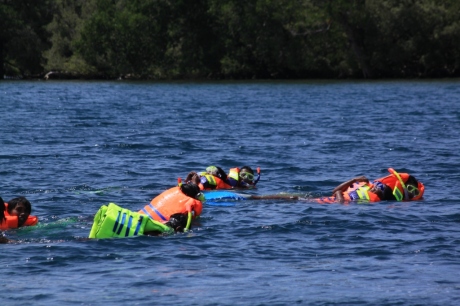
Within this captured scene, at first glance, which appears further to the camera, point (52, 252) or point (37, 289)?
point (52, 252)

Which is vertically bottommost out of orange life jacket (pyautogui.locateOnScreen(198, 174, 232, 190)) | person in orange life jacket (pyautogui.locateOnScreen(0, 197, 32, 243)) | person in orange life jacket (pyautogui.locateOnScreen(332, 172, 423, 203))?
orange life jacket (pyautogui.locateOnScreen(198, 174, 232, 190))

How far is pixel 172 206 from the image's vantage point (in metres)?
14.5

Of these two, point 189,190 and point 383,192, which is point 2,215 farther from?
point 383,192

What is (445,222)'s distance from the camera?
1557cm

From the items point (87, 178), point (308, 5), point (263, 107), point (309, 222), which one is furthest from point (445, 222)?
point (308, 5)

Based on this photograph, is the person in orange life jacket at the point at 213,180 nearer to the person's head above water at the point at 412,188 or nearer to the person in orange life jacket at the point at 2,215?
the person's head above water at the point at 412,188

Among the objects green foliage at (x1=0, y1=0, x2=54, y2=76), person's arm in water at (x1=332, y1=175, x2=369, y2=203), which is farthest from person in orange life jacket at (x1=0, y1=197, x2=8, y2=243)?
green foliage at (x1=0, y1=0, x2=54, y2=76)

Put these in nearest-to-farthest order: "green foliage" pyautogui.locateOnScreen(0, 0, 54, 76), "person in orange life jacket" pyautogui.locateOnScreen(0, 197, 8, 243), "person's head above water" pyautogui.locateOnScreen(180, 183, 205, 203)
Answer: "person in orange life jacket" pyautogui.locateOnScreen(0, 197, 8, 243), "person's head above water" pyautogui.locateOnScreen(180, 183, 205, 203), "green foliage" pyautogui.locateOnScreen(0, 0, 54, 76)

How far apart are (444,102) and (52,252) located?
3901 centimetres

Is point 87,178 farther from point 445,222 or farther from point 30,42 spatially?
point 30,42

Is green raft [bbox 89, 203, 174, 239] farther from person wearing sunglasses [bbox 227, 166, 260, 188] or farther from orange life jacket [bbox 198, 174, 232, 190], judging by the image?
person wearing sunglasses [bbox 227, 166, 260, 188]

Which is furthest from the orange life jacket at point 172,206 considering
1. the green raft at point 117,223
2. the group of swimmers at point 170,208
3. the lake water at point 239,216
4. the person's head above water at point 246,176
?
the person's head above water at point 246,176

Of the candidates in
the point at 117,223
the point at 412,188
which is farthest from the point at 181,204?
the point at 412,188

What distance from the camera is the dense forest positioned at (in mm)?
80625
